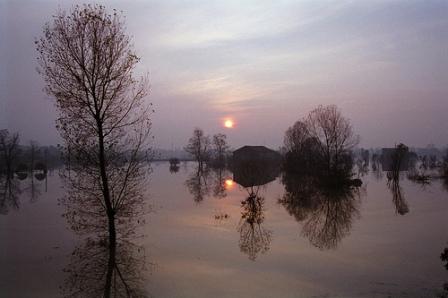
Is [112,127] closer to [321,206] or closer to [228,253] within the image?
[228,253]

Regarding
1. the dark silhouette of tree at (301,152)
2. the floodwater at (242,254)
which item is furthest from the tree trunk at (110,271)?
the dark silhouette of tree at (301,152)

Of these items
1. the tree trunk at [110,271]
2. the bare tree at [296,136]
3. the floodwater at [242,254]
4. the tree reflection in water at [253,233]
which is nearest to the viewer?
the tree trunk at [110,271]

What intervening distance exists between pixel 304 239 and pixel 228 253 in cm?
370

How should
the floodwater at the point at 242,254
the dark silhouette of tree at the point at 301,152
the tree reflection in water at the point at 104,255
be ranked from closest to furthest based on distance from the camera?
the tree reflection in water at the point at 104,255 < the floodwater at the point at 242,254 < the dark silhouette of tree at the point at 301,152

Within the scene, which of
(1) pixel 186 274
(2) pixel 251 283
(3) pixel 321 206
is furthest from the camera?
(3) pixel 321 206

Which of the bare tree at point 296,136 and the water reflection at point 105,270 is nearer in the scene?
the water reflection at point 105,270

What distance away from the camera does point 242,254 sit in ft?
45.2

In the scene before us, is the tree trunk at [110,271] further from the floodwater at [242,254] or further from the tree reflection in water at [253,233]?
the tree reflection in water at [253,233]

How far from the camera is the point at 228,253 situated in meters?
13.9

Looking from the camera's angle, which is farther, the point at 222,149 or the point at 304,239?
the point at 222,149

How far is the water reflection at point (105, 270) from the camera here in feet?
32.5

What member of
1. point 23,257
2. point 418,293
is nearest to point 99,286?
point 23,257

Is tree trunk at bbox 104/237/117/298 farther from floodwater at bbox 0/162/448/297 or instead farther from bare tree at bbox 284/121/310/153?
bare tree at bbox 284/121/310/153

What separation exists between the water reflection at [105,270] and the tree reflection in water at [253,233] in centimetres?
349
